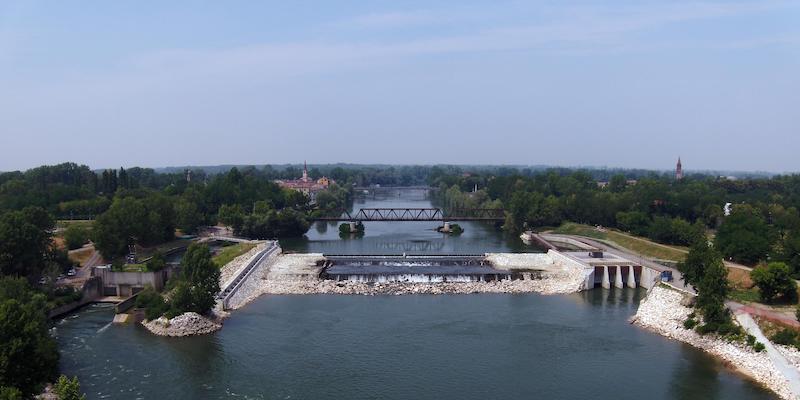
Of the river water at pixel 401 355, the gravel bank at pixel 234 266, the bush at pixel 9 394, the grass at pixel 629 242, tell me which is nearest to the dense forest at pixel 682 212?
the grass at pixel 629 242

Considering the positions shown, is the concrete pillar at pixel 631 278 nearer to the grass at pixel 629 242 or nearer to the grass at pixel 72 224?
the grass at pixel 629 242

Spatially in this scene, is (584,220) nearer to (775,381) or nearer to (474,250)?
(474,250)

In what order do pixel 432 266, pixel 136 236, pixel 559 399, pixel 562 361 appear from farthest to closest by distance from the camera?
pixel 136 236 → pixel 432 266 → pixel 562 361 → pixel 559 399

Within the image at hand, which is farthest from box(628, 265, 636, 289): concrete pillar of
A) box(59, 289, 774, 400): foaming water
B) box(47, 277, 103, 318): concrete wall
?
box(47, 277, 103, 318): concrete wall

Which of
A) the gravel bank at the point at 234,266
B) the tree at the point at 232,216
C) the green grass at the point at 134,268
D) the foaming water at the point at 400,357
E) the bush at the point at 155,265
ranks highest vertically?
the tree at the point at 232,216

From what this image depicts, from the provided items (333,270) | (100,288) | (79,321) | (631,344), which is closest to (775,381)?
(631,344)

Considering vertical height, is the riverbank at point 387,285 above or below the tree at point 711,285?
below
